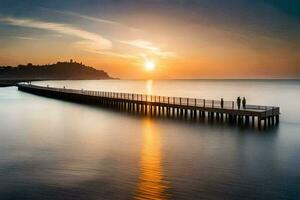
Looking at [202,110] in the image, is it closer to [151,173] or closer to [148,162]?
[148,162]

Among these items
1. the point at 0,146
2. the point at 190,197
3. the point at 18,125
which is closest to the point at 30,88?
the point at 18,125

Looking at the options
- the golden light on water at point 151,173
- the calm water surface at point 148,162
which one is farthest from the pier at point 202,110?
the golden light on water at point 151,173

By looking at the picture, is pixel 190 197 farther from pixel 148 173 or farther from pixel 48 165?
pixel 48 165

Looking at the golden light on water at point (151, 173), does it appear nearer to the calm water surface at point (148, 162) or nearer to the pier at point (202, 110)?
the calm water surface at point (148, 162)

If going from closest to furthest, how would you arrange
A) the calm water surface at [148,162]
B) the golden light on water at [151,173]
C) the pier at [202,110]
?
the golden light on water at [151,173]
the calm water surface at [148,162]
the pier at [202,110]

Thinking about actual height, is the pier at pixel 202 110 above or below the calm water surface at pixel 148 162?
above

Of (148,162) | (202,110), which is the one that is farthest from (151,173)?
(202,110)

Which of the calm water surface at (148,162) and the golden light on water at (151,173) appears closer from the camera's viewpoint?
the golden light on water at (151,173)

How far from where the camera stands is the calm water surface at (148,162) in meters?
19.6

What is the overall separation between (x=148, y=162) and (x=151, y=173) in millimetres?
3353

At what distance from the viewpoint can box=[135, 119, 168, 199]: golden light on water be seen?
1911 cm

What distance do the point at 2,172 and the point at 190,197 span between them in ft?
42.9

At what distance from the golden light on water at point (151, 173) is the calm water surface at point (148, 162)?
1.0 inches

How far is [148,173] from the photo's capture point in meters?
23.2
